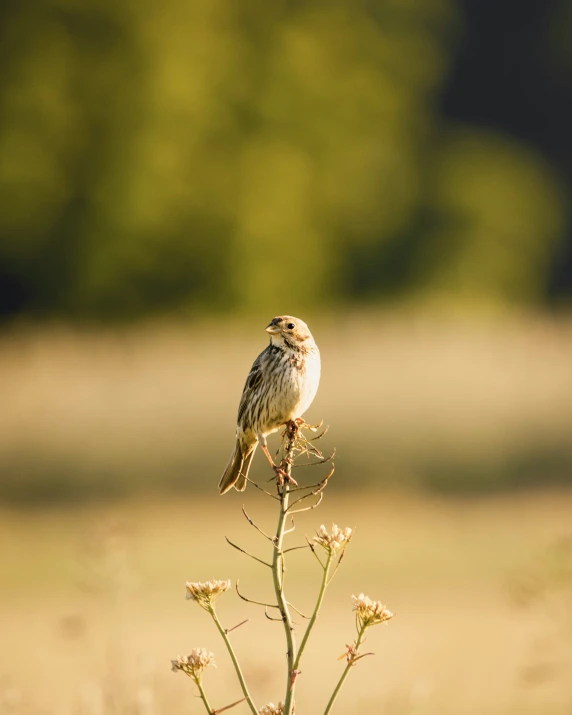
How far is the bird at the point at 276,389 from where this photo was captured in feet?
12.7

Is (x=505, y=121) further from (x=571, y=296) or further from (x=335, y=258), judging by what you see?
(x=335, y=258)

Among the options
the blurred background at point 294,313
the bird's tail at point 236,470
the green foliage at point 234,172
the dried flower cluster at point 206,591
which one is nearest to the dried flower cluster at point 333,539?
the dried flower cluster at point 206,591

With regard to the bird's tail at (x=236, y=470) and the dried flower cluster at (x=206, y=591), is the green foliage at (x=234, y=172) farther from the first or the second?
the dried flower cluster at (x=206, y=591)

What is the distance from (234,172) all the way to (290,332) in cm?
1914

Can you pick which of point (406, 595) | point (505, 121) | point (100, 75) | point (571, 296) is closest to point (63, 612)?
point (406, 595)

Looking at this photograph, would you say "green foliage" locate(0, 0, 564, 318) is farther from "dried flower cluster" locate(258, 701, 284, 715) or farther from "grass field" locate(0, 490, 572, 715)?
"dried flower cluster" locate(258, 701, 284, 715)

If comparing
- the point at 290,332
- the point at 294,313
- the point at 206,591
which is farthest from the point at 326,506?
the point at 206,591

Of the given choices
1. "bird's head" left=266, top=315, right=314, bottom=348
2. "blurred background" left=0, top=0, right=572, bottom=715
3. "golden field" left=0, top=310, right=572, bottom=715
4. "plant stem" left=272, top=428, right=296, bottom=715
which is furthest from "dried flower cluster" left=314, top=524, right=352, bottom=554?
"golden field" left=0, top=310, right=572, bottom=715

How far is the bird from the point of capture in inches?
152

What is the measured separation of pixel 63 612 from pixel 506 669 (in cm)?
351

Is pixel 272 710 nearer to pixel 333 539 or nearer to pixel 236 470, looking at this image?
pixel 333 539

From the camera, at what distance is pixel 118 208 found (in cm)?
2133

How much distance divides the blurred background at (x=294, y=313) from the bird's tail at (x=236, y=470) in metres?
0.47

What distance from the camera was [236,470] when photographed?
152 inches
